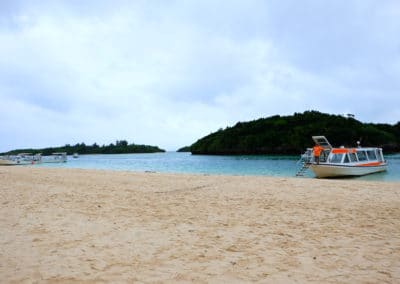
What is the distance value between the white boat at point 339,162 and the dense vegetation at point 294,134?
62.0m

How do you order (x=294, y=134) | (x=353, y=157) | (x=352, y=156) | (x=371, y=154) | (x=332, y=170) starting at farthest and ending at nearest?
(x=294, y=134)
(x=371, y=154)
(x=353, y=157)
(x=352, y=156)
(x=332, y=170)

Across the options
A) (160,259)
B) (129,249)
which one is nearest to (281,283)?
(160,259)

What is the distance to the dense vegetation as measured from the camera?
92.3 metres

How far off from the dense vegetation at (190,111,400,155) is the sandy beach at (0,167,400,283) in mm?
86237

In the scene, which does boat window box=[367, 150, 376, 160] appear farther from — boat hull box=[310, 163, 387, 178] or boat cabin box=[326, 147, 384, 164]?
boat hull box=[310, 163, 387, 178]

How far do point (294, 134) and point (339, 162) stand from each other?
271ft

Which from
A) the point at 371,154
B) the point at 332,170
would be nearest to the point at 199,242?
the point at 332,170

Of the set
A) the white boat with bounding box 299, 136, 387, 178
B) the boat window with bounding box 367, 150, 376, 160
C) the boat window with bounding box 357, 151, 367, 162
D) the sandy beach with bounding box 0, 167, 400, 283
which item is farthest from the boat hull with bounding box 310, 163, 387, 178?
the sandy beach with bounding box 0, 167, 400, 283

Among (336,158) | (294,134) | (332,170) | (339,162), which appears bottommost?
(332,170)

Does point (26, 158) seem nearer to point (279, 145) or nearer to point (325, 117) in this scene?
point (279, 145)

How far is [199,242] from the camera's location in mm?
5398

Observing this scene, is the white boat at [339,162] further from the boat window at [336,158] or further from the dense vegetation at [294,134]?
the dense vegetation at [294,134]

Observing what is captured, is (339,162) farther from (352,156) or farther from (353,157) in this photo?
(353,157)

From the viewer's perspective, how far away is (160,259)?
4.55m
